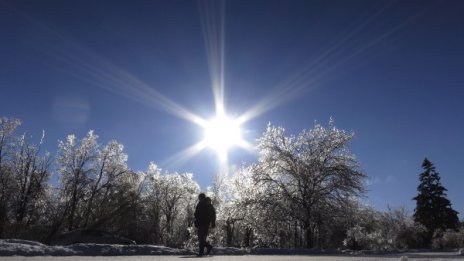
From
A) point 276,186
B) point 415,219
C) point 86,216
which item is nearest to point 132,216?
point 86,216

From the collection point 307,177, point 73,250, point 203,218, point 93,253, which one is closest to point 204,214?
point 203,218

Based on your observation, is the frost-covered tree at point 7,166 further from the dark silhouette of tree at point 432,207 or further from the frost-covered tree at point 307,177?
the dark silhouette of tree at point 432,207

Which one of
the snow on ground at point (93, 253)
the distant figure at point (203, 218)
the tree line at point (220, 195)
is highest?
the tree line at point (220, 195)

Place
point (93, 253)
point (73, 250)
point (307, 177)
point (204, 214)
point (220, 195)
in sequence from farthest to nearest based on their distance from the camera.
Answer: point (220, 195) → point (307, 177) → point (204, 214) → point (93, 253) → point (73, 250)

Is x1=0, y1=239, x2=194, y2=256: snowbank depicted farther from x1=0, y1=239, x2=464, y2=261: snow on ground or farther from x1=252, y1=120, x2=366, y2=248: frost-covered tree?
x1=252, y1=120, x2=366, y2=248: frost-covered tree

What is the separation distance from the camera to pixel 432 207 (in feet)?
239

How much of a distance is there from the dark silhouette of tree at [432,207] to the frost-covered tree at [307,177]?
40.1 metres

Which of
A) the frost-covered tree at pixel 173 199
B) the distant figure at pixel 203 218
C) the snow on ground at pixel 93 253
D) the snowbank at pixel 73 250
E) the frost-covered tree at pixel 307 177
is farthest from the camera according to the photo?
the frost-covered tree at pixel 173 199

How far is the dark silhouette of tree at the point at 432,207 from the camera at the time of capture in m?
70.7

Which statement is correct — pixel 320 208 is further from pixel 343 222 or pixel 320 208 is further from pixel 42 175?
pixel 42 175

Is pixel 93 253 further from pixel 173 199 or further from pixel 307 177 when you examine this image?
pixel 173 199

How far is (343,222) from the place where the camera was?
3634 centimetres

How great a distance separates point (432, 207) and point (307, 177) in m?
46.2

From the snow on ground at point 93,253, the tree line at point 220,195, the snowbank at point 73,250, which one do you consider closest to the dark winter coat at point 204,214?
the snow on ground at point 93,253
